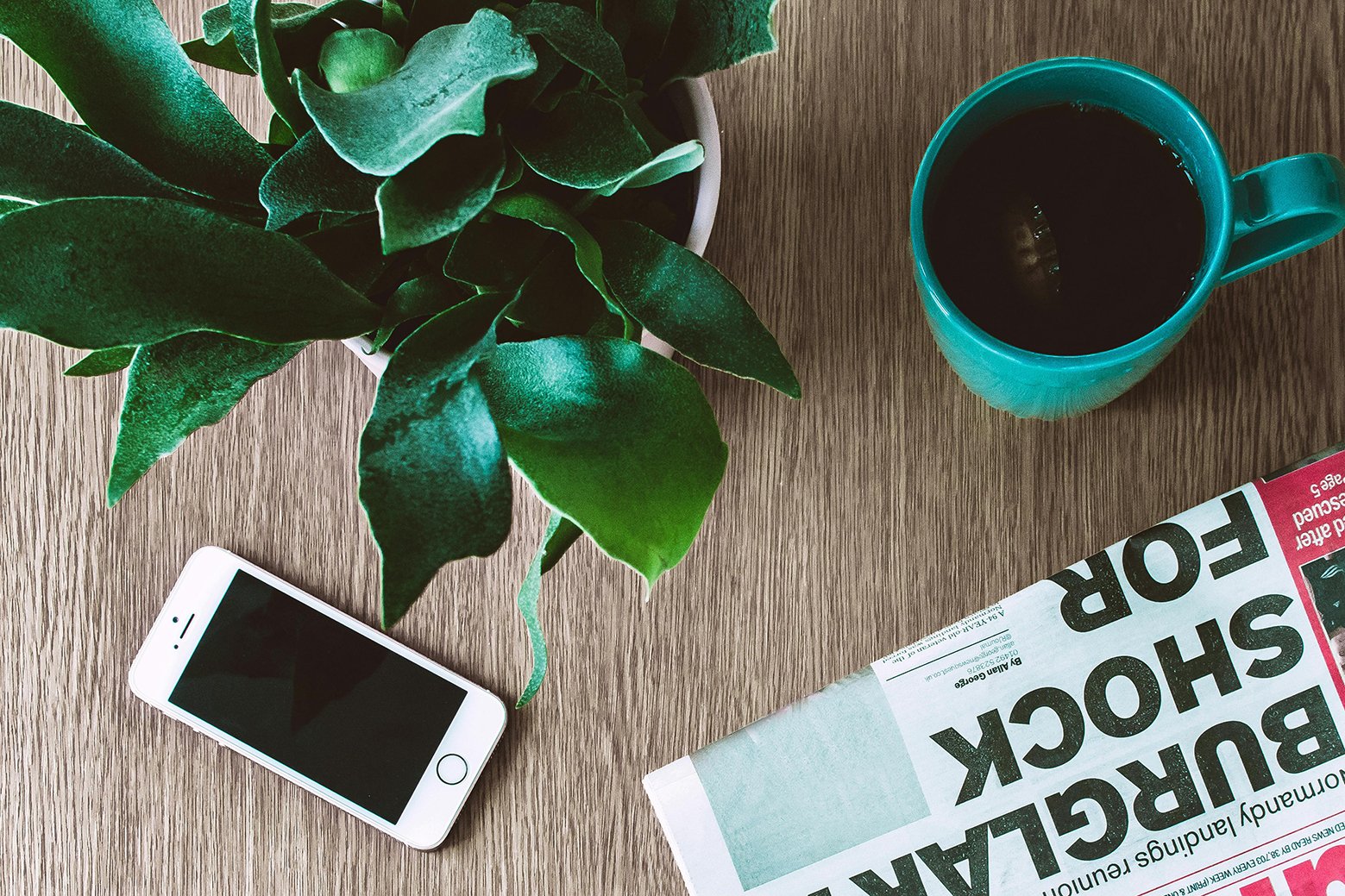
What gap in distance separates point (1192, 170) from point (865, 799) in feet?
0.85

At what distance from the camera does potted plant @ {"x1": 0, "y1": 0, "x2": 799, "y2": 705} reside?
0.82 feet

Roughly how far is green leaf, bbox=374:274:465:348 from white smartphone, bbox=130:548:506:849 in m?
0.19

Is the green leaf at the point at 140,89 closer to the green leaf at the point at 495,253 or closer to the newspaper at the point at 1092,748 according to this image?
the green leaf at the point at 495,253

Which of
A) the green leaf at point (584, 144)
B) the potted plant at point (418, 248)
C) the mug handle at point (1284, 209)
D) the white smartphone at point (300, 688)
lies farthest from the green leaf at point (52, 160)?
the mug handle at point (1284, 209)

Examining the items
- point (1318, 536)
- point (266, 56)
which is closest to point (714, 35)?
point (266, 56)

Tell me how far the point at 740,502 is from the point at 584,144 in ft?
0.63

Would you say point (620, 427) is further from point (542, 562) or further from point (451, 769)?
point (451, 769)

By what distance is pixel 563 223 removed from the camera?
29 cm

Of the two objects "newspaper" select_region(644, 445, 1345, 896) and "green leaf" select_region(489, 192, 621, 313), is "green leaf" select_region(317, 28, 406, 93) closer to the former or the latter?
"green leaf" select_region(489, 192, 621, 313)

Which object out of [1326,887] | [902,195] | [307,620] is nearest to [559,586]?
[307,620]

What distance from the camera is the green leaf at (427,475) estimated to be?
24 cm

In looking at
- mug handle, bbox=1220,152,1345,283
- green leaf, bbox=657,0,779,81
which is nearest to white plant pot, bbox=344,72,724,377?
green leaf, bbox=657,0,779,81

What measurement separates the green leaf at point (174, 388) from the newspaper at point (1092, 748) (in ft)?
0.77

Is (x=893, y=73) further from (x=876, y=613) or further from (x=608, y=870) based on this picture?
(x=608, y=870)
